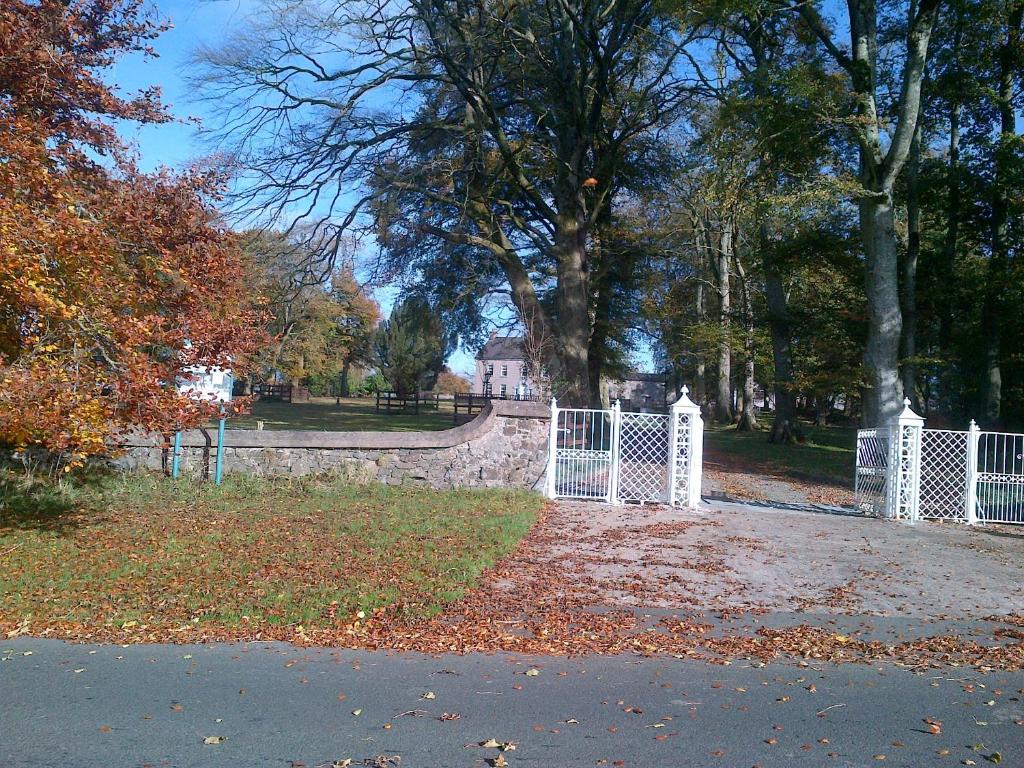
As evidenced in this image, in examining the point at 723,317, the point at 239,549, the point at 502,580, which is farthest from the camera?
the point at 723,317

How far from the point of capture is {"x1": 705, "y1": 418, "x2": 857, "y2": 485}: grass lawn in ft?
74.7

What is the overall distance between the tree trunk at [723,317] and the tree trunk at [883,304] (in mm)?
7872

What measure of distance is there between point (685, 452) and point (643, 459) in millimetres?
712

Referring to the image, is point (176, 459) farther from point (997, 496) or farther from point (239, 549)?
point (997, 496)

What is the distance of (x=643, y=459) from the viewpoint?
45.6 feet

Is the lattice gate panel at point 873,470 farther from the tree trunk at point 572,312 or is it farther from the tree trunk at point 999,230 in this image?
the tree trunk at point 999,230

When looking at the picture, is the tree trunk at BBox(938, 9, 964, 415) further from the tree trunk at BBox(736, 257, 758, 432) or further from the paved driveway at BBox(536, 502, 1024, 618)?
the paved driveway at BBox(536, 502, 1024, 618)

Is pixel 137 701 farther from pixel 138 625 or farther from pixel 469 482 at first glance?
pixel 469 482

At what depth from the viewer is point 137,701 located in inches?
208

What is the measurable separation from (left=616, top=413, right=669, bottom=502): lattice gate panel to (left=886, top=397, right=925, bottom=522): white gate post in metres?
3.76

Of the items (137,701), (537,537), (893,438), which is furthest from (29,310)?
(893,438)

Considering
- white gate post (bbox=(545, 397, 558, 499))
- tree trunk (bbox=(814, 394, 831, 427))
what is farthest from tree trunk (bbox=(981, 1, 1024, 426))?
tree trunk (bbox=(814, 394, 831, 427))

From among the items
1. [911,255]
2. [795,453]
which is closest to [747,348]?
[795,453]

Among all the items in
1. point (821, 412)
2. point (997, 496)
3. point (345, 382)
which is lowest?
point (997, 496)
